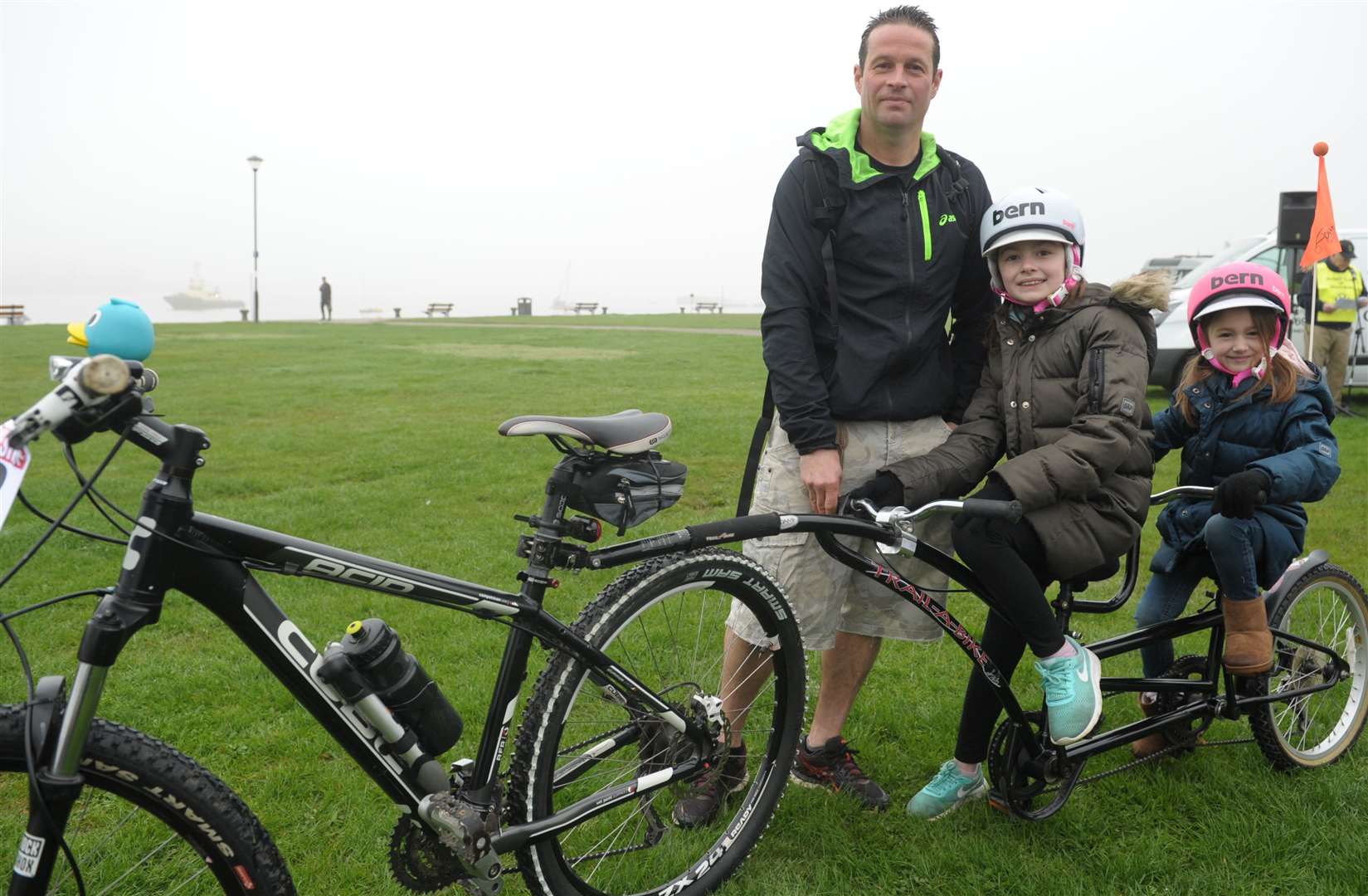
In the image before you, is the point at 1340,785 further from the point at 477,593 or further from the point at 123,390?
the point at 123,390

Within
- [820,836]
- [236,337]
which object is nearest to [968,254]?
[820,836]

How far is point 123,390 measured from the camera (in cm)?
189

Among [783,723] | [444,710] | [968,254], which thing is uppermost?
[968,254]

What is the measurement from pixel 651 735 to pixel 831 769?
986 millimetres

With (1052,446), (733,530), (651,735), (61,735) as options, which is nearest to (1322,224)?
(1052,446)

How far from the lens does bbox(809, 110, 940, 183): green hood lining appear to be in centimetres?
329

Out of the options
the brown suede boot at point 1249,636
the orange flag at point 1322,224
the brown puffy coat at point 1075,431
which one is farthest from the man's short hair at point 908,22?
the orange flag at point 1322,224

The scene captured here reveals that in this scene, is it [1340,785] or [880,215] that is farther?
[1340,785]

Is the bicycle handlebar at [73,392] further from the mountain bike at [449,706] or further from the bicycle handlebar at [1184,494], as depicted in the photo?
the bicycle handlebar at [1184,494]

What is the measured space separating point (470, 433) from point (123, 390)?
29.7 feet

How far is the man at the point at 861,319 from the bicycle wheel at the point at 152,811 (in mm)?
1429

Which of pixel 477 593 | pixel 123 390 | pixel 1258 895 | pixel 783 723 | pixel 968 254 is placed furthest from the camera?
pixel 968 254

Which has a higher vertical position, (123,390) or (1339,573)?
(123,390)

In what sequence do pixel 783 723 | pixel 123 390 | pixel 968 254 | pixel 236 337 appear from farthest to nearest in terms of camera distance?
pixel 236 337 → pixel 968 254 → pixel 783 723 → pixel 123 390
